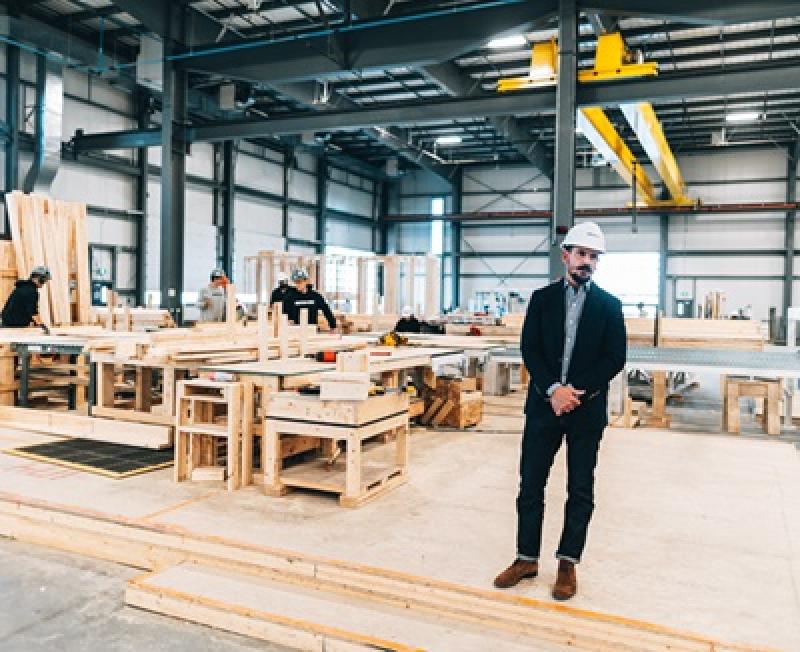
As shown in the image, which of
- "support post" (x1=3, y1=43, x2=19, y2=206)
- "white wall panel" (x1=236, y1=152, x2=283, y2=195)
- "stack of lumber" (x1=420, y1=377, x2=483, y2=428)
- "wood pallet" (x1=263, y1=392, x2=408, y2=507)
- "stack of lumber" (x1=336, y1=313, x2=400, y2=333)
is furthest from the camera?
"white wall panel" (x1=236, y1=152, x2=283, y2=195)

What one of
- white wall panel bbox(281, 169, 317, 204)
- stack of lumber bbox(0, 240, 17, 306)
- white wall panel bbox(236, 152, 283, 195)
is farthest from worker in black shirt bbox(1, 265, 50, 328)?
white wall panel bbox(281, 169, 317, 204)

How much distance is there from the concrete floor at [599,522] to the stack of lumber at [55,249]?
13.7 ft

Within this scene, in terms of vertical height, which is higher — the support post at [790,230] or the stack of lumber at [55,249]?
the support post at [790,230]

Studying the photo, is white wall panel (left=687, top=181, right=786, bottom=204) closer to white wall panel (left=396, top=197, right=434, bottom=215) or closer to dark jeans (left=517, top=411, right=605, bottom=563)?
white wall panel (left=396, top=197, right=434, bottom=215)

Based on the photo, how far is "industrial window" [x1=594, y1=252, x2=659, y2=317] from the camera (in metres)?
24.3

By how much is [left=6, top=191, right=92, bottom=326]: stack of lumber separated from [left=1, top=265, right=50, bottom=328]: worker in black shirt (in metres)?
1.41

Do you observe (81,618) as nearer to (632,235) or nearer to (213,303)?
(213,303)

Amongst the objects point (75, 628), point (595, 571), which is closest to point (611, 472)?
point (595, 571)

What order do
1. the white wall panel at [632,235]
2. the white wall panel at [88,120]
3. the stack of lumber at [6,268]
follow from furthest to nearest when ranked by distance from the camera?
the white wall panel at [632,235]
the white wall panel at [88,120]
the stack of lumber at [6,268]

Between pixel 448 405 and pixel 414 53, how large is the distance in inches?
252

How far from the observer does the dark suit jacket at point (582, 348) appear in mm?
3420

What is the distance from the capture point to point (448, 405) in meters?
8.11

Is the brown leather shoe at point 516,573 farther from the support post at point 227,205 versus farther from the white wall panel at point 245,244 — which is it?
the white wall panel at point 245,244

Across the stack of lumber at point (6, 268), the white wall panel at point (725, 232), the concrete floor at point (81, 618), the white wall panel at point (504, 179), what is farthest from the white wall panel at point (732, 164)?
the concrete floor at point (81, 618)
